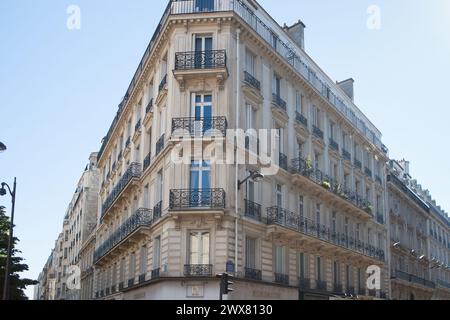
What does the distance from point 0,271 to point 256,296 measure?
18.6 m

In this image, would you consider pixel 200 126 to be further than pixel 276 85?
No

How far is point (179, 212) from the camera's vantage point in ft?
72.9

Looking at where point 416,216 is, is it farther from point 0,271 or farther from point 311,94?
point 0,271

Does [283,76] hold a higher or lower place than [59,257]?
higher

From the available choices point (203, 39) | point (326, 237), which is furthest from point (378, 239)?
point (203, 39)

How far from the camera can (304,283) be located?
27781 mm

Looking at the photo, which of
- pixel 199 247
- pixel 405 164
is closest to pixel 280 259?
pixel 199 247

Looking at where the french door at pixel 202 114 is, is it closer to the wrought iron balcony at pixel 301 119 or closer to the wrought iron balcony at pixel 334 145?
the wrought iron balcony at pixel 301 119

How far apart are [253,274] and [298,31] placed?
674 inches

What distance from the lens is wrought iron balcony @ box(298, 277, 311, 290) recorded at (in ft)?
89.7

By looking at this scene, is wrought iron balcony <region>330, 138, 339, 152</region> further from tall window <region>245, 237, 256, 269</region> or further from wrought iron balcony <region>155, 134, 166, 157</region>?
wrought iron balcony <region>155, 134, 166, 157</region>

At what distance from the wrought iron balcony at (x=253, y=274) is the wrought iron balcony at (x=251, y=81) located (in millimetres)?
8244

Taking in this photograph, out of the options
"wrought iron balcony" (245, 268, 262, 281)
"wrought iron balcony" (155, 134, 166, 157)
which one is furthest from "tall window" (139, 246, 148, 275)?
"wrought iron balcony" (245, 268, 262, 281)

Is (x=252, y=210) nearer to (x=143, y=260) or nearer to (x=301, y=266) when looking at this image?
(x=301, y=266)
